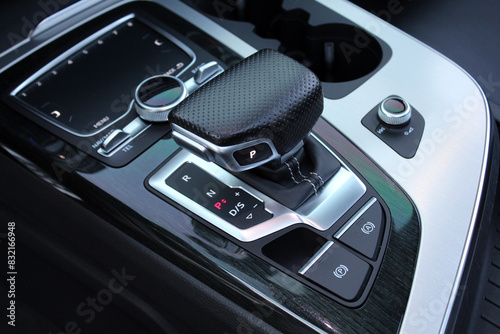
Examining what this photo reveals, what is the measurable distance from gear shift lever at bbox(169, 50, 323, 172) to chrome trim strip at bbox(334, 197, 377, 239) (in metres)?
0.12

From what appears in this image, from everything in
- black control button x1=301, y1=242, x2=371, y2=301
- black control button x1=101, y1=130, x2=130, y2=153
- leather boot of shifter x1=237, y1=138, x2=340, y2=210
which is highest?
black control button x1=101, y1=130, x2=130, y2=153

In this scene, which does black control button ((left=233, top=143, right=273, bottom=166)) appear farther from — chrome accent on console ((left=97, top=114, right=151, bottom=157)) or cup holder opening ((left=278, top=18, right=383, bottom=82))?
cup holder opening ((left=278, top=18, right=383, bottom=82))

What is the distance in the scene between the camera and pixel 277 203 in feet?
2.24

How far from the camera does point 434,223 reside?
0.71 m

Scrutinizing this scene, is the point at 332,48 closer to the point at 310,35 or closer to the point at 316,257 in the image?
the point at 310,35

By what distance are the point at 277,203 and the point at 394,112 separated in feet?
0.74

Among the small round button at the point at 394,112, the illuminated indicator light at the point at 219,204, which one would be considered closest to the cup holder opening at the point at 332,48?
the small round button at the point at 394,112

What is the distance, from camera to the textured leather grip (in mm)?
589

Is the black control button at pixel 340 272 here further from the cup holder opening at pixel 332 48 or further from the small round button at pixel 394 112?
the cup holder opening at pixel 332 48

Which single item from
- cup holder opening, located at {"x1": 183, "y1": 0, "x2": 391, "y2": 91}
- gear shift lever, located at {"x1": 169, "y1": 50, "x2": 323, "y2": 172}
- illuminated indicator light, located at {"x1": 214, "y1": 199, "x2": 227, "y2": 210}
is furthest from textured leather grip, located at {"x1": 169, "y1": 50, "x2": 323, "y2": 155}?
cup holder opening, located at {"x1": 183, "y1": 0, "x2": 391, "y2": 91}

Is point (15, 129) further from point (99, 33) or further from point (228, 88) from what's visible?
point (228, 88)

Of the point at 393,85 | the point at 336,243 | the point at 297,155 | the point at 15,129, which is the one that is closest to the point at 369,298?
the point at 336,243

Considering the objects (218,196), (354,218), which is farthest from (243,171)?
(354,218)

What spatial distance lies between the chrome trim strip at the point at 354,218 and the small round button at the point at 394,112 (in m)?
0.13
